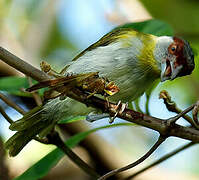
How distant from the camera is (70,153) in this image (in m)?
2.03

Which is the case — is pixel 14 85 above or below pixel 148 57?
above

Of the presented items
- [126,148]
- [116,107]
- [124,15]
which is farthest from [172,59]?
[126,148]

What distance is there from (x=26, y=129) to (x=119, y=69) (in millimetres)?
574

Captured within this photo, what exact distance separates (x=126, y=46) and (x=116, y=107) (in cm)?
91

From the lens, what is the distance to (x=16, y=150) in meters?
2.25

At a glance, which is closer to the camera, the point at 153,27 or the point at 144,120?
the point at 144,120

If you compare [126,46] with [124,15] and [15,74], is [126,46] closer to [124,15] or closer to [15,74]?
[15,74]

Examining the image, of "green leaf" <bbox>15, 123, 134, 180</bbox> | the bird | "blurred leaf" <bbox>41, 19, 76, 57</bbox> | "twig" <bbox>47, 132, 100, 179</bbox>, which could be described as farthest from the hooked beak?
"blurred leaf" <bbox>41, 19, 76, 57</bbox>

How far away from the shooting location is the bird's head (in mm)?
2379

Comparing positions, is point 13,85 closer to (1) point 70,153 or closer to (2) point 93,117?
(2) point 93,117

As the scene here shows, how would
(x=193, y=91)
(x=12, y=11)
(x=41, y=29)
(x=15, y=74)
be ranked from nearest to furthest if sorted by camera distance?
1. (x=15, y=74)
2. (x=193, y=91)
3. (x=41, y=29)
4. (x=12, y=11)

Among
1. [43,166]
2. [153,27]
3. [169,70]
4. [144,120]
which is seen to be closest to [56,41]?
[153,27]

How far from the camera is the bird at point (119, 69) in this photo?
7.60 feet

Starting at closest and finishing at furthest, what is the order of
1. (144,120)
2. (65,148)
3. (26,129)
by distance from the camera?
(144,120)
(65,148)
(26,129)
